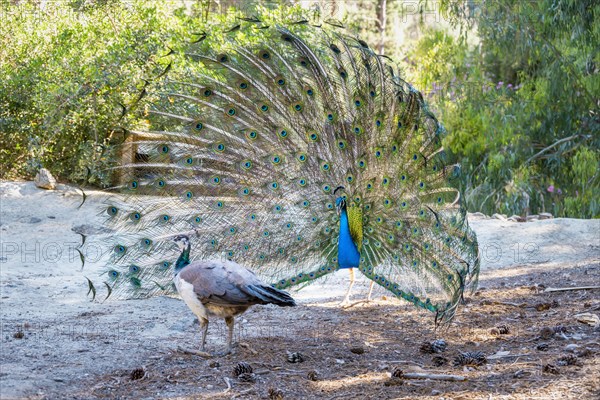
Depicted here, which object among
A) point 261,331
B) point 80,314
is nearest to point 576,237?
point 261,331

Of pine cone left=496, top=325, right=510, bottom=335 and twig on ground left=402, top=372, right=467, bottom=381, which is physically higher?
pine cone left=496, top=325, right=510, bottom=335

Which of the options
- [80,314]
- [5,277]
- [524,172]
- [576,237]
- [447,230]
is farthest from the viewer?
[524,172]

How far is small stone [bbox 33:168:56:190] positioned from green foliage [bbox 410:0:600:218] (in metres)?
7.77

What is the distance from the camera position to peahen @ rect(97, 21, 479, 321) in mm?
6895

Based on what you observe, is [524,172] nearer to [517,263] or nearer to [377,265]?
[517,263]

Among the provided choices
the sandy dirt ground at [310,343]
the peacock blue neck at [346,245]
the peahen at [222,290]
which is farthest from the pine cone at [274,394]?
the peacock blue neck at [346,245]

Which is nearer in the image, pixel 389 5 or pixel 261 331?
pixel 261 331

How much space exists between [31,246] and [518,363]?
25.9ft

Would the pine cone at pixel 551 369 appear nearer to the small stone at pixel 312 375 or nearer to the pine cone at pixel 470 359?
the pine cone at pixel 470 359

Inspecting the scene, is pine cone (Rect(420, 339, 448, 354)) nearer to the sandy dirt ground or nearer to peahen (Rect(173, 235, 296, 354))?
the sandy dirt ground

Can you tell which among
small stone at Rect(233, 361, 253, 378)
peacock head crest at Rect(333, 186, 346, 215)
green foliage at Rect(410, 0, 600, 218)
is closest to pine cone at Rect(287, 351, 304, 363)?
small stone at Rect(233, 361, 253, 378)

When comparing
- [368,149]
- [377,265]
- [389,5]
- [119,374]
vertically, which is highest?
[389,5]

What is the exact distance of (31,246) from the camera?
11.2 m

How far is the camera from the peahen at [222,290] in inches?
215
